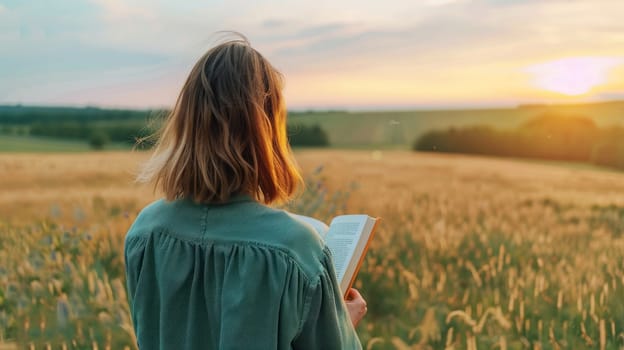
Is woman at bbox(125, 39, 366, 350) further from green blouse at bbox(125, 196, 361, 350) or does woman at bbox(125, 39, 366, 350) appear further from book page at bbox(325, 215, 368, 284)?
book page at bbox(325, 215, 368, 284)

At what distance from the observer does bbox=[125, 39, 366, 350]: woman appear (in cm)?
153

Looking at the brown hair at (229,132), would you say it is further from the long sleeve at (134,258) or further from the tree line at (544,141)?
the tree line at (544,141)

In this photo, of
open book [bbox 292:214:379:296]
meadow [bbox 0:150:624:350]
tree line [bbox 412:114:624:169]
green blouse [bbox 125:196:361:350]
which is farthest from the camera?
tree line [bbox 412:114:624:169]

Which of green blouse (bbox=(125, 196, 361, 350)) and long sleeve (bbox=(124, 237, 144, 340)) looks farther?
long sleeve (bbox=(124, 237, 144, 340))

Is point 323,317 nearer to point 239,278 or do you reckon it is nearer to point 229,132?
point 239,278

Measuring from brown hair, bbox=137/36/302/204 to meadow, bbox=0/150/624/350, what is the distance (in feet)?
1.25

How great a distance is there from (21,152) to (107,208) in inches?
120

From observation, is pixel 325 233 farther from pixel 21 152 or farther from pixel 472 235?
pixel 21 152

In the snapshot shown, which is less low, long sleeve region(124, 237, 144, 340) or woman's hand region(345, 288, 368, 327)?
long sleeve region(124, 237, 144, 340)

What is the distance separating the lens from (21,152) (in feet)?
27.5

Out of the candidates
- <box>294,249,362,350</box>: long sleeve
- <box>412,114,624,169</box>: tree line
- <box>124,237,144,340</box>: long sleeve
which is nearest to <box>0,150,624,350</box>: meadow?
→ <box>412,114,624,169</box>: tree line

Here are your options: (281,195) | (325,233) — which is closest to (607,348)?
(325,233)

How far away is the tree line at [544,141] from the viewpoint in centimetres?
614

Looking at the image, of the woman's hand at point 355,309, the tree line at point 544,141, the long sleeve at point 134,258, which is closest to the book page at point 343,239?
the woman's hand at point 355,309
